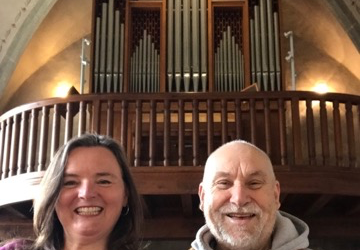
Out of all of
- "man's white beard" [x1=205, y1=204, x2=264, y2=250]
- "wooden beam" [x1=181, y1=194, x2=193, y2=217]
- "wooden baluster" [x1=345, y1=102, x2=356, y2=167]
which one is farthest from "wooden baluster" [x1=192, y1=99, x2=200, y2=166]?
"man's white beard" [x1=205, y1=204, x2=264, y2=250]

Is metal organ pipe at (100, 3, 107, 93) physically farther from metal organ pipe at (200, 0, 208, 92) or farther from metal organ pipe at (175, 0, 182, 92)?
metal organ pipe at (200, 0, 208, 92)

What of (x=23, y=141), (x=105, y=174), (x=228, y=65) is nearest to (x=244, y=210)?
(x=105, y=174)

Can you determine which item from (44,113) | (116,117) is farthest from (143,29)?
(44,113)

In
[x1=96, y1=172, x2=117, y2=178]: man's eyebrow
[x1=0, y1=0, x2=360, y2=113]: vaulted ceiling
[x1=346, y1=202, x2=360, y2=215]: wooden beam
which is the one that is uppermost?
[x1=0, y1=0, x2=360, y2=113]: vaulted ceiling

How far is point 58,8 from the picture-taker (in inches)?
367

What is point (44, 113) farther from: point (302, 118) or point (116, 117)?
point (302, 118)

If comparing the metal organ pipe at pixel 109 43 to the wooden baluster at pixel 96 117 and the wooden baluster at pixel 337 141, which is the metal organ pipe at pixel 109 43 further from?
the wooden baluster at pixel 337 141

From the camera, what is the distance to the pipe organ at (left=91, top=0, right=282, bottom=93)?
761 cm

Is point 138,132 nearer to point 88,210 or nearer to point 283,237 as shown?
point 283,237

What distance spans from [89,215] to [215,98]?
4.23 meters

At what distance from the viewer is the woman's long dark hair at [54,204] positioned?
2.20m

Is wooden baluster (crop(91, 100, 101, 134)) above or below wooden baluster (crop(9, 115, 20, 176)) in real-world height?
above

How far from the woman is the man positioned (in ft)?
1.21

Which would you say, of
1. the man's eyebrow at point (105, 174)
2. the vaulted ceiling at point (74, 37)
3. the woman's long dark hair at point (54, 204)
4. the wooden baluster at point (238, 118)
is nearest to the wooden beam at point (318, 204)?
the wooden baluster at point (238, 118)
